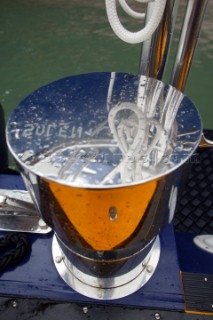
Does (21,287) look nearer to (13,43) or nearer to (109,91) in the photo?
(109,91)

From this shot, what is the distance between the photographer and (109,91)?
2.10 feet

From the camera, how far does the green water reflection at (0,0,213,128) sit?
2488 mm

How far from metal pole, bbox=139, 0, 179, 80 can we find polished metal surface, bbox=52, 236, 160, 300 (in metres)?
0.43

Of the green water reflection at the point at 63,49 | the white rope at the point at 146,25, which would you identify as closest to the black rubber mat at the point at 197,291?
the white rope at the point at 146,25

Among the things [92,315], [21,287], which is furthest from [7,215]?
[92,315]

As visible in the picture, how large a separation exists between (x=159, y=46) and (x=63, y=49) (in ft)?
8.01

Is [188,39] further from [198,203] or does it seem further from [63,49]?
[63,49]

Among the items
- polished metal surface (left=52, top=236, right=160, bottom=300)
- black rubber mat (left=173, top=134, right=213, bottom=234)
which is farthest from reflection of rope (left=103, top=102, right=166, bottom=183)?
black rubber mat (left=173, top=134, right=213, bottom=234)

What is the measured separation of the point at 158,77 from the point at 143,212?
1.20 ft

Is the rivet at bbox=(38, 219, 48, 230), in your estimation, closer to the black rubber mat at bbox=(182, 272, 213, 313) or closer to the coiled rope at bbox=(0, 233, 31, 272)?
the coiled rope at bbox=(0, 233, 31, 272)

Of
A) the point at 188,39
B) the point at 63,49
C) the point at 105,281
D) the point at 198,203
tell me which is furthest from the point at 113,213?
the point at 63,49

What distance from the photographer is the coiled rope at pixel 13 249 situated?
2.46 feet

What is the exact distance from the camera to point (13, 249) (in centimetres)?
78

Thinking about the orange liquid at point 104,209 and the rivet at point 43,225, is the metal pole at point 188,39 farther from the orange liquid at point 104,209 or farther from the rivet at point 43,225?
the rivet at point 43,225
